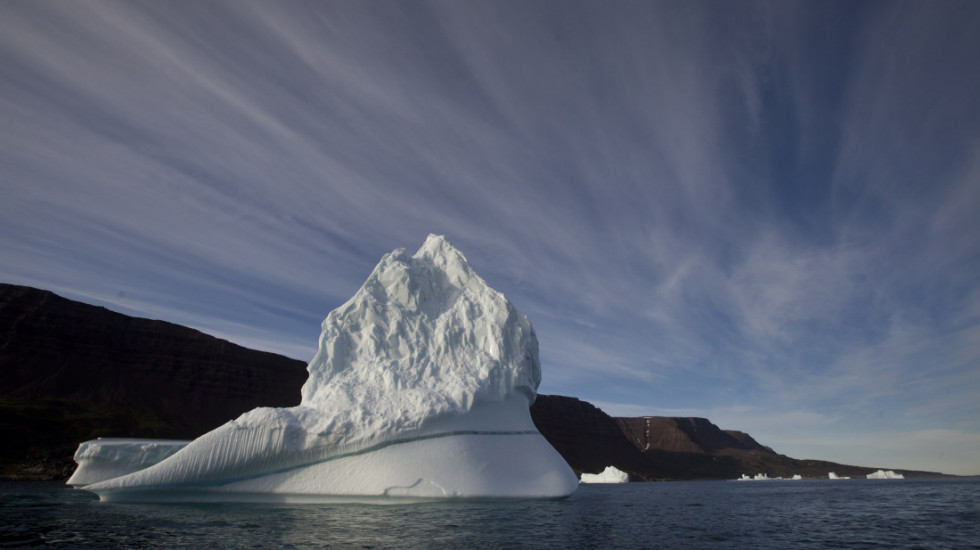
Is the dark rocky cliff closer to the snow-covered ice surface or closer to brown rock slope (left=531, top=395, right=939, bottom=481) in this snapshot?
brown rock slope (left=531, top=395, right=939, bottom=481)

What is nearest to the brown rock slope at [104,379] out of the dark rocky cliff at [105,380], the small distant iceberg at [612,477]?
the dark rocky cliff at [105,380]

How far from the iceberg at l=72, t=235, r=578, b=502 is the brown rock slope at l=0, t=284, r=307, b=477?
42750 millimetres

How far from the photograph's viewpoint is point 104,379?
68.9m

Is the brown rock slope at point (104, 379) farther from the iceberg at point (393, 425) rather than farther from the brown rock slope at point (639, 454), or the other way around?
the brown rock slope at point (639, 454)

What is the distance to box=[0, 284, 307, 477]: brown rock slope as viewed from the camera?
51219 millimetres

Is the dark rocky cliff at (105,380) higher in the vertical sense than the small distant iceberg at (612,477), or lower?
higher

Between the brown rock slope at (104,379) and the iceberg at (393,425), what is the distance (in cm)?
4275

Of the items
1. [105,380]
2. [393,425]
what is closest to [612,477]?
[393,425]

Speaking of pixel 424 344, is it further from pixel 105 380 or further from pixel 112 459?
pixel 105 380

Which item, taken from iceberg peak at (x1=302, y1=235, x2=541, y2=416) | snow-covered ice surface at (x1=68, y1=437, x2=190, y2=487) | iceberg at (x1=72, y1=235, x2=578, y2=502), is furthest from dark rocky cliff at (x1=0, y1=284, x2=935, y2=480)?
iceberg peak at (x1=302, y1=235, x2=541, y2=416)

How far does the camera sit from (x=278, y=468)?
16.2m

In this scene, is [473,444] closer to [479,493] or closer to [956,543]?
[479,493]

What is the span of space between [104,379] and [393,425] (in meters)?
72.7

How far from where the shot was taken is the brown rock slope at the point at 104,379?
51219 millimetres
